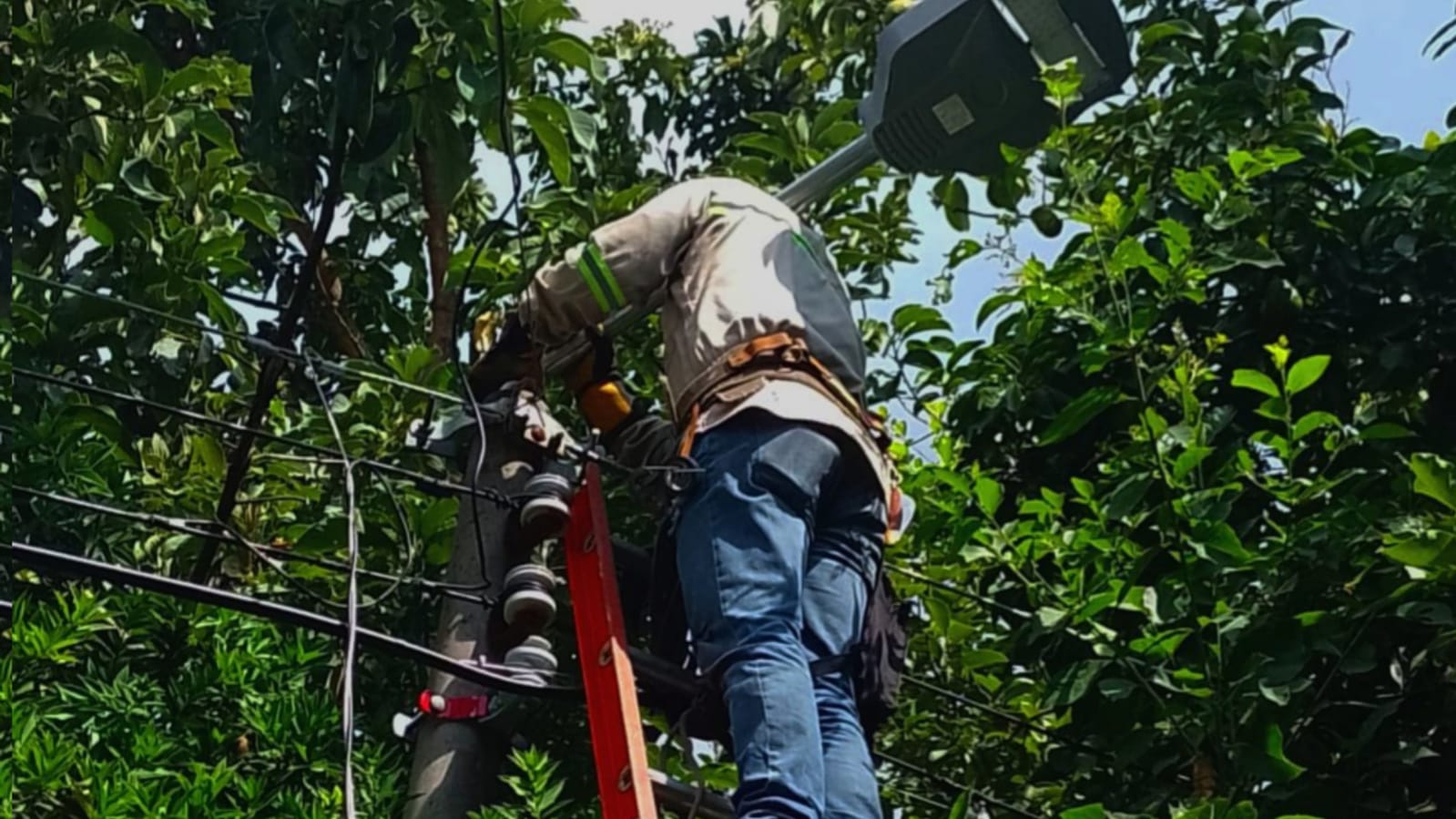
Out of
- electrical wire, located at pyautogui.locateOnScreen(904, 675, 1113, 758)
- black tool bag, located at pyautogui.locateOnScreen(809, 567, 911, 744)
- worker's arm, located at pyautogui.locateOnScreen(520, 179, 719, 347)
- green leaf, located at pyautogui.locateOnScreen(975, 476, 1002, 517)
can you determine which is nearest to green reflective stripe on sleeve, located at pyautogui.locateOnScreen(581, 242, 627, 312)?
worker's arm, located at pyautogui.locateOnScreen(520, 179, 719, 347)

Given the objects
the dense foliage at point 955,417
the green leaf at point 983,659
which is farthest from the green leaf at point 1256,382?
the green leaf at point 983,659

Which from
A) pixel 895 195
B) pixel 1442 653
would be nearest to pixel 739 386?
pixel 1442 653

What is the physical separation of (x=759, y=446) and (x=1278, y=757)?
1.27 metres

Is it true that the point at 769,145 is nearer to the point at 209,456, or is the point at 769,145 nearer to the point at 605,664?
the point at 209,456

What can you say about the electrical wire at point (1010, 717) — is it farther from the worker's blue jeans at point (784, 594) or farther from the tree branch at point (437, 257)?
the tree branch at point (437, 257)

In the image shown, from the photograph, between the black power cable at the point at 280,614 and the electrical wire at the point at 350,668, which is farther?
the black power cable at the point at 280,614

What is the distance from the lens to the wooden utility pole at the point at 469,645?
120 inches

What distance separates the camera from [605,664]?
318cm

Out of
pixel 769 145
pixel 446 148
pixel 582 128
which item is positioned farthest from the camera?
pixel 769 145

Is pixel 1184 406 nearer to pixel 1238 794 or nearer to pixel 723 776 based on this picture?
pixel 1238 794

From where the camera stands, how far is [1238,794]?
3.92 metres

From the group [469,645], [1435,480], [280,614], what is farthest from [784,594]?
[1435,480]

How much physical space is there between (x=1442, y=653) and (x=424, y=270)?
303 cm

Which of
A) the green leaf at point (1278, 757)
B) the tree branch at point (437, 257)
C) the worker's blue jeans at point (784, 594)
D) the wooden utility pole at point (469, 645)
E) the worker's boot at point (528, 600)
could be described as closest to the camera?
the worker's blue jeans at point (784, 594)
